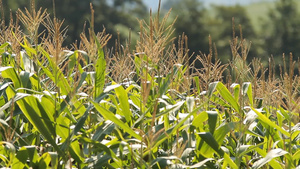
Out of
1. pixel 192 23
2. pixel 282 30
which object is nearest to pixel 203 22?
pixel 192 23

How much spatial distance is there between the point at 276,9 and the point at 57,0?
17.6 metres

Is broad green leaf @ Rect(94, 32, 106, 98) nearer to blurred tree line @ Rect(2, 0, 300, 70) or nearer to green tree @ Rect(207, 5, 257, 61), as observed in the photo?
blurred tree line @ Rect(2, 0, 300, 70)

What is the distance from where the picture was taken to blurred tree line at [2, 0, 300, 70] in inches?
1473

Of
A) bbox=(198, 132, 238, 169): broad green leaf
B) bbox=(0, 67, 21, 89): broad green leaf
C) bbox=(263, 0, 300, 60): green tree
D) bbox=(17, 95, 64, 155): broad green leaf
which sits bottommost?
bbox=(263, 0, 300, 60): green tree

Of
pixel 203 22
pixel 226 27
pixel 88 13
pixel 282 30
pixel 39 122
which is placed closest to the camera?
pixel 39 122

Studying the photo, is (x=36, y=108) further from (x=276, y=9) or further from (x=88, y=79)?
(x=276, y=9)

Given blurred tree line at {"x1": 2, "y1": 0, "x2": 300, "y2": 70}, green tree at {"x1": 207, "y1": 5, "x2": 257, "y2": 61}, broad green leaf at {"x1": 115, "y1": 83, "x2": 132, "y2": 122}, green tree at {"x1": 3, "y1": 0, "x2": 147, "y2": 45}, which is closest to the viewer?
broad green leaf at {"x1": 115, "y1": 83, "x2": 132, "y2": 122}

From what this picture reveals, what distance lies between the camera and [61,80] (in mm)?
2537

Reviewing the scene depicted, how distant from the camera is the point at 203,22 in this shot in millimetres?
40750

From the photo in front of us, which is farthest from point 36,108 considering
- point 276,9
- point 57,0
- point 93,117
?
point 276,9

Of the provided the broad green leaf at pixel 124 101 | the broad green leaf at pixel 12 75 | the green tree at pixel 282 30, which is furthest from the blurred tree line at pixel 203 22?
the broad green leaf at pixel 124 101

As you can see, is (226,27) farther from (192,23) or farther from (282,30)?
(282,30)

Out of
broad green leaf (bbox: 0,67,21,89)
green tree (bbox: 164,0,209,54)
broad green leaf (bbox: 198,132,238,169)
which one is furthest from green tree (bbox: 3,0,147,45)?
broad green leaf (bbox: 198,132,238,169)

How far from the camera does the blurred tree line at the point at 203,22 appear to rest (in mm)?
37406
